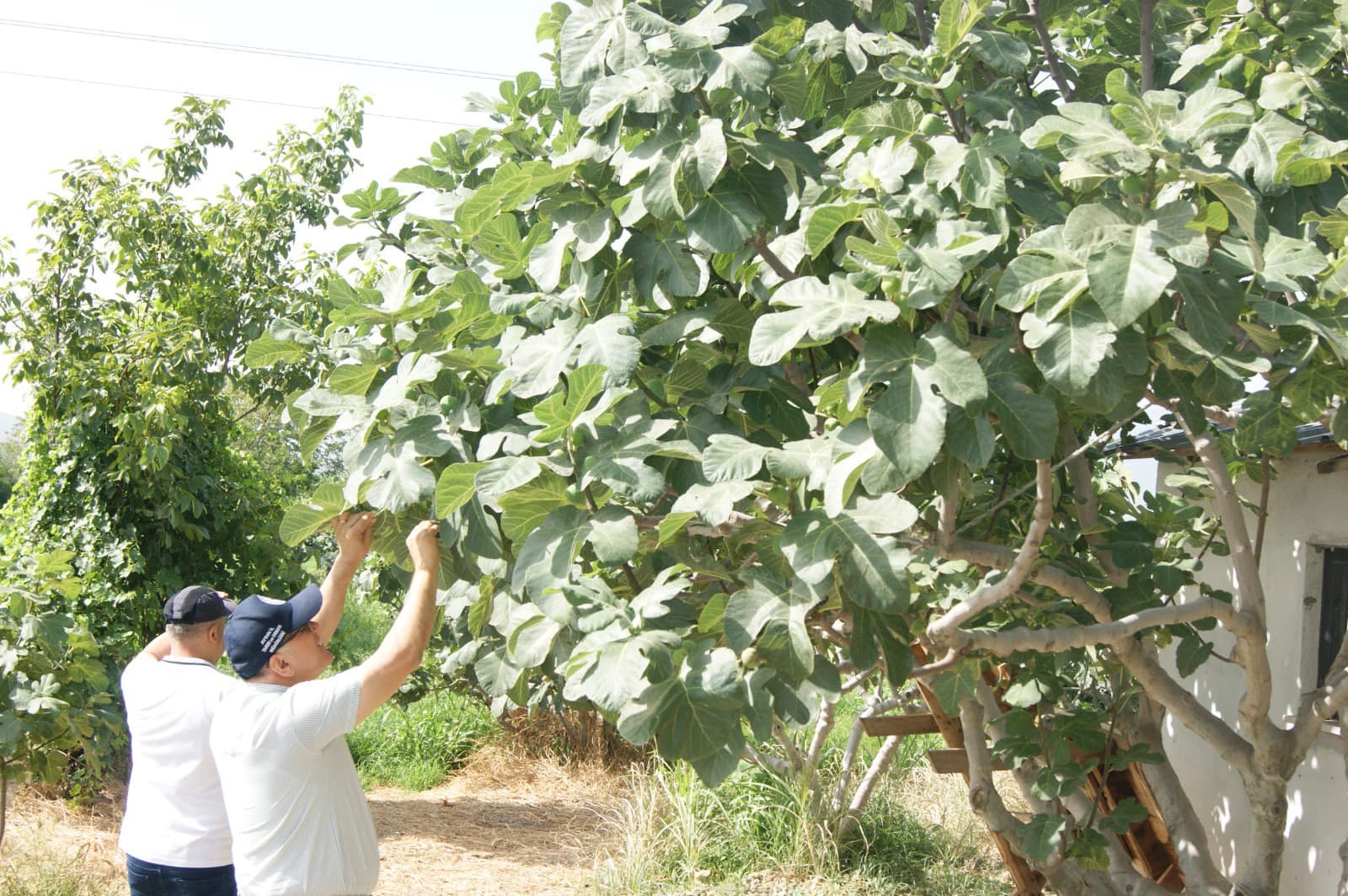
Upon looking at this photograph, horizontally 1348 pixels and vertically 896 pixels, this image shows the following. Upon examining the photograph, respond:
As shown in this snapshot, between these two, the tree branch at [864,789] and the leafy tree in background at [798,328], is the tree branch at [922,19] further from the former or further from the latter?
the tree branch at [864,789]

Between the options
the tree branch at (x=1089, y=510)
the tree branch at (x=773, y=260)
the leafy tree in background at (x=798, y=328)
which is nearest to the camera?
the leafy tree in background at (x=798, y=328)

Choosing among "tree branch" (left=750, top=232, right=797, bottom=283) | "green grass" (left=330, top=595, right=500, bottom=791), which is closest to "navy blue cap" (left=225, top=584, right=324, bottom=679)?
"tree branch" (left=750, top=232, right=797, bottom=283)

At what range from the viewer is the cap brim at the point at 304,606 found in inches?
134

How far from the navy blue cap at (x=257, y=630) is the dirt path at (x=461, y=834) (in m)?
3.92

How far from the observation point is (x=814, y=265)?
109 inches

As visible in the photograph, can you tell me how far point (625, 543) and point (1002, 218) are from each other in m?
0.98

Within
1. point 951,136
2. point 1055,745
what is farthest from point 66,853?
point 951,136

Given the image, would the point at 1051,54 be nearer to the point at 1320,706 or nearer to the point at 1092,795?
the point at 1320,706

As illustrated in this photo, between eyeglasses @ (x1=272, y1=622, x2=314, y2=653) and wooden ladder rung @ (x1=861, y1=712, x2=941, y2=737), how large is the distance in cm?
361

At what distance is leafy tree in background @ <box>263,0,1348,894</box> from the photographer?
2.13 meters

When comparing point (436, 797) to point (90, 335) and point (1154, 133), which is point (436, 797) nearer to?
point (90, 335)

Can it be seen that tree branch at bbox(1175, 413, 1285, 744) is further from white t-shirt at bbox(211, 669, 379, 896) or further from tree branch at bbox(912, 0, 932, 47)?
white t-shirt at bbox(211, 669, 379, 896)

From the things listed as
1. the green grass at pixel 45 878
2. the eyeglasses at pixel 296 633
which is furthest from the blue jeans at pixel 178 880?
the green grass at pixel 45 878

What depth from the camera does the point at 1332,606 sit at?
579 cm
